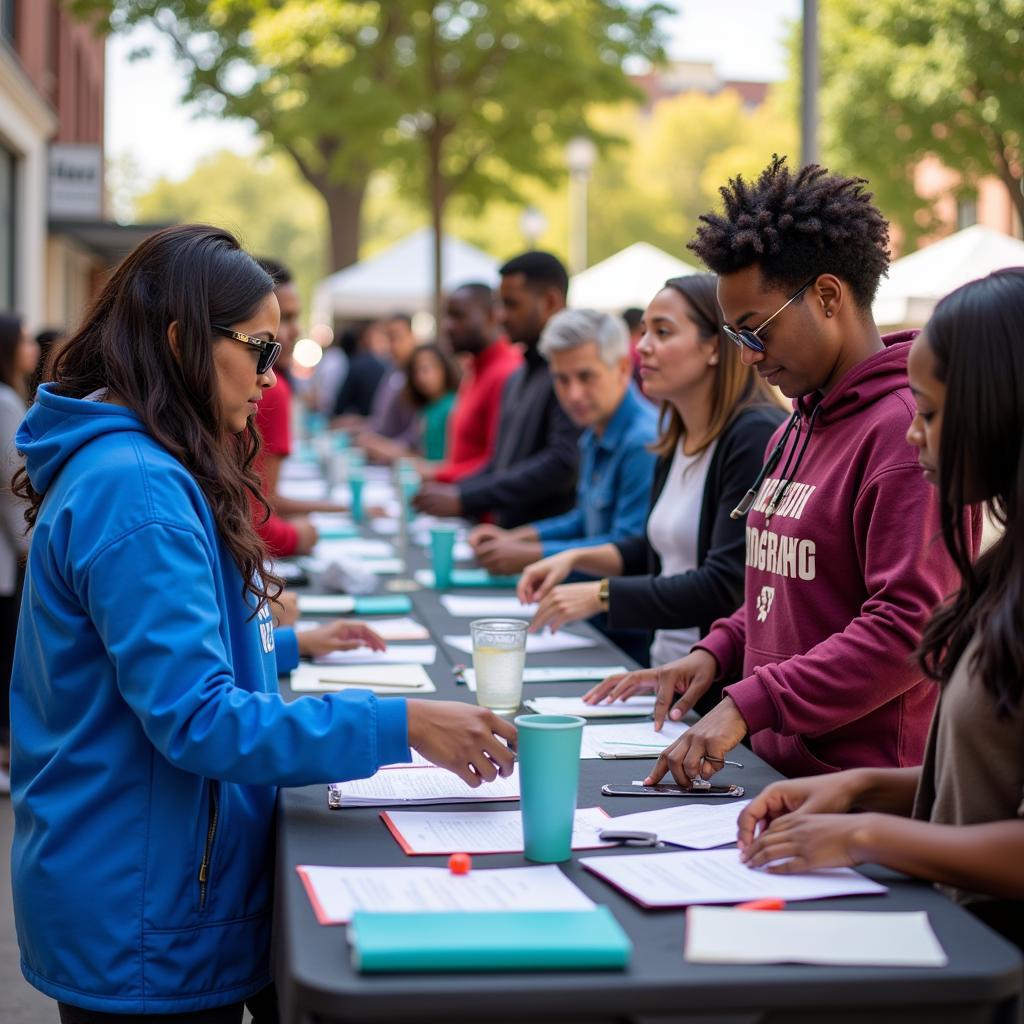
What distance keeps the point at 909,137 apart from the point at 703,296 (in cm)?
Answer: 1977

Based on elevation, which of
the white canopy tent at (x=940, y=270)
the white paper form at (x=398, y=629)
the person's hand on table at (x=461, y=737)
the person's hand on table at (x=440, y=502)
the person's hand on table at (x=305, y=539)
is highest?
the white canopy tent at (x=940, y=270)

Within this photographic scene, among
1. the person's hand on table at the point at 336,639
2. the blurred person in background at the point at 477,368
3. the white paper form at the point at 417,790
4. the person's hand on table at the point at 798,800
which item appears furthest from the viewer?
the blurred person in background at the point at 477,368

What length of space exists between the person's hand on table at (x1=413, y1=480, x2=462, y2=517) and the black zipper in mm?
3796

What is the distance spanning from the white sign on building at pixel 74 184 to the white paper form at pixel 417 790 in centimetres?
1704

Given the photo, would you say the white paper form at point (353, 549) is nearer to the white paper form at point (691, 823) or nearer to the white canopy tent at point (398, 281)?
the white paper form at point (691, 823)

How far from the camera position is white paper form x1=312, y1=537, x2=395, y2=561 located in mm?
5590

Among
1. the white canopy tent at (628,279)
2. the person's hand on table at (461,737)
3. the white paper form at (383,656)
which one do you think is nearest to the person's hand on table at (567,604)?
the white paper form at (383,656)

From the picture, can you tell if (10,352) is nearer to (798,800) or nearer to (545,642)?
(545,642)

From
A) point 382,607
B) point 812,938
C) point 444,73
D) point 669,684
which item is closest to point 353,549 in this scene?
point 382,607

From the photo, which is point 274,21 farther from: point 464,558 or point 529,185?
point 529,185

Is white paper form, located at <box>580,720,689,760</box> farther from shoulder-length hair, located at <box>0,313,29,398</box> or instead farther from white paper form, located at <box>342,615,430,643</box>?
shoulder-length hair, located at <box>0,313,29,398</box>

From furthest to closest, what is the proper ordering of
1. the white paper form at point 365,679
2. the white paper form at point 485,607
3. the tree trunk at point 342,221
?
the tree trunk at point 342,221 < the white paper form at point 485,607 < the white paper form at point 365,679

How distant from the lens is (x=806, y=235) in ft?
8.65

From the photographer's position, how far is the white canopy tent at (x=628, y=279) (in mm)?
11773
